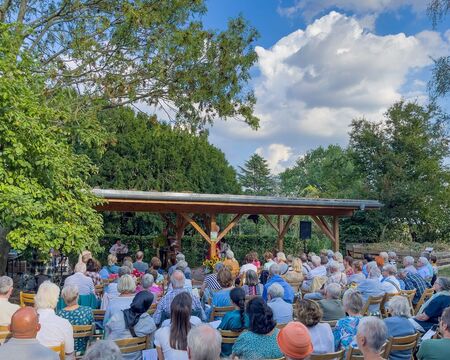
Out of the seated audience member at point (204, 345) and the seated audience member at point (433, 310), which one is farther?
the seated audience member at point (433, 310)

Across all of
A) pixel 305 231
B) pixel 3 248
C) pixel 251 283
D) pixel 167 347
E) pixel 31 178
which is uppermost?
pixel 31 178

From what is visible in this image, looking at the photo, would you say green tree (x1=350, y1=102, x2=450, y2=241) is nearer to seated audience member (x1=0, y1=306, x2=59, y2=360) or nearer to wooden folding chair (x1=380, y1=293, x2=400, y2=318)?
wooden folding chair (x1=380, y1=293, x2=400, y2=318)

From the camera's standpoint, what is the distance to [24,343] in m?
2.80

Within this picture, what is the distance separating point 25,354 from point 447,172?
68.4 feet

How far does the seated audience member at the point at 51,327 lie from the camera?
11.7 ft

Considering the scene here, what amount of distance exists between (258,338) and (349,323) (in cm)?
108

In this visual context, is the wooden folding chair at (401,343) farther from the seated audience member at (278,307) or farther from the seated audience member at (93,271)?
the seated audience member at (93,271)

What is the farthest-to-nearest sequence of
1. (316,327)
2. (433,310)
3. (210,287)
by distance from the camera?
(210,287) < (433,310) < (316,327)

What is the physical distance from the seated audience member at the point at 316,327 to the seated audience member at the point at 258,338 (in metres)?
0.33

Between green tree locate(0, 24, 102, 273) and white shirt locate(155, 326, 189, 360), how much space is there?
9.45 feet

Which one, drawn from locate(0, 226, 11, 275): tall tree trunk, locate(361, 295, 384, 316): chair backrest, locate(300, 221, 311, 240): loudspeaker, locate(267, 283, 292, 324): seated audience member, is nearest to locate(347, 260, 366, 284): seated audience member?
locate(361, 295, 384, 316): chair backrest

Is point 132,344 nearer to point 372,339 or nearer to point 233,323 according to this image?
point 233,323

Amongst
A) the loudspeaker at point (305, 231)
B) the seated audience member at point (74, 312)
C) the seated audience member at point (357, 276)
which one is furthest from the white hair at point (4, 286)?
the loudspeaker at point (305, 231)

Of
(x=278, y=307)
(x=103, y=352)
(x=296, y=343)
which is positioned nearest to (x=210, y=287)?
(x=278, y=307)
